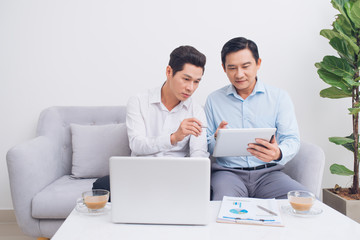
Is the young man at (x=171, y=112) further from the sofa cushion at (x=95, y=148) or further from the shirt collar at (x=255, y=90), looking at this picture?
the sofa cushion at (x=95, y=148)

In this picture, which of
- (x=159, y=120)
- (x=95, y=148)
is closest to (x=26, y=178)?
(x=95, y=148)

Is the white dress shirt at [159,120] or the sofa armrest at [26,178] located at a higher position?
the white dress shirt at [159,120]

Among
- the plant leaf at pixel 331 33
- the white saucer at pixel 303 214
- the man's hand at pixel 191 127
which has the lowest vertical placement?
the white saucer at pixel 303 214

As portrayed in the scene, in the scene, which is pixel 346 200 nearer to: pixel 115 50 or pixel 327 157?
pixel 327 157

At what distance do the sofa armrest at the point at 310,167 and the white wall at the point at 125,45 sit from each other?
69 centimetres

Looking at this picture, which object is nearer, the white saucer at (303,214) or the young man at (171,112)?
the white saucer at (303,214)

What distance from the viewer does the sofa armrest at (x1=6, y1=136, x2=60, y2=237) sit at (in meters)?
1.87

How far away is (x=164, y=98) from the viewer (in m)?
1.97

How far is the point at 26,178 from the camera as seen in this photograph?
1.90m

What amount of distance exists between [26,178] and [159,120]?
783 mm

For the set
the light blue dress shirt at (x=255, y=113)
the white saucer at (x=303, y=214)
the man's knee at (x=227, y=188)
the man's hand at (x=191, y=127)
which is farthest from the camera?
the light blue dress shirt at (x=255, y=113)

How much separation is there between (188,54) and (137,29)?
3.03 feet

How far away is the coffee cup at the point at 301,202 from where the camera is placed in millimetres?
1179

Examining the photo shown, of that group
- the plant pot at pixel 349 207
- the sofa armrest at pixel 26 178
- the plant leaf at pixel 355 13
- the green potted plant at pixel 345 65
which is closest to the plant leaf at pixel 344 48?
the green potted plant at pixel 345 65
